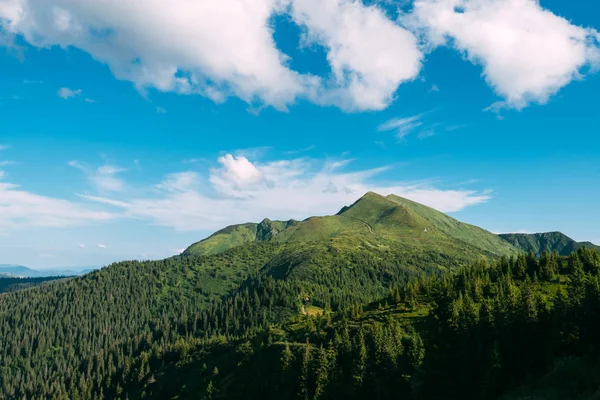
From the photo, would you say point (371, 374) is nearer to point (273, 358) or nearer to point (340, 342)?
point (340, 342)

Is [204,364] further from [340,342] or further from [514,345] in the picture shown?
[514,345]

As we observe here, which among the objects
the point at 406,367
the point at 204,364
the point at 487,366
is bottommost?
the point at 204,364

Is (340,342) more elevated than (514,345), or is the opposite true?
(514,345)

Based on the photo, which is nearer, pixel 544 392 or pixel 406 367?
pixel 544 392

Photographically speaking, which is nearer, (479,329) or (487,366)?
(487,366)

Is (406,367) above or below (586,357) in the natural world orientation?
below

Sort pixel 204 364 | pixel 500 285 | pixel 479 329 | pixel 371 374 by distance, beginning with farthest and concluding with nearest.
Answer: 1. pixel 204 364
2. pixel 500 285
3. pixel 371 374
4. pixel 479 329

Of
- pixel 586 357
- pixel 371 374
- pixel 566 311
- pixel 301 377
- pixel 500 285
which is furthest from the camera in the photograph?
pixel 500 285

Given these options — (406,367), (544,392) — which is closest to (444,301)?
(544,392)

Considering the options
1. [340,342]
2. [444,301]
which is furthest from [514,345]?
[340,342]
